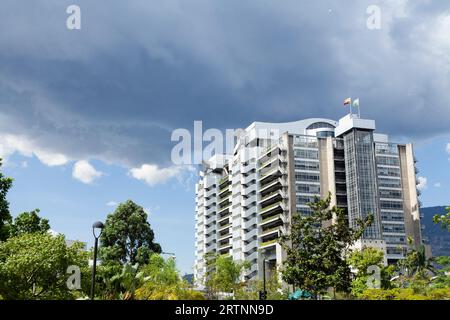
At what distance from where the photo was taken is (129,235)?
61.3 meters

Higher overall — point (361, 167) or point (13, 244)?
point (361, 167)

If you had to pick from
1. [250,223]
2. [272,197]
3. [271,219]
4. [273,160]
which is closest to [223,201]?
[250,223]

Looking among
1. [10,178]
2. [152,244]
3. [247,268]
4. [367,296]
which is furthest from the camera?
[247,268]

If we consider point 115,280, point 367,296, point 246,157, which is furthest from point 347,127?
point 115,280

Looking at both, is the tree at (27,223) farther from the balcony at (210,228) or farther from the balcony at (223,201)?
the balcony at (210,228)

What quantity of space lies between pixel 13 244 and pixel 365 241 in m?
68.3

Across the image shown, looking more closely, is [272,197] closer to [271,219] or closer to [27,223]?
[271,219]

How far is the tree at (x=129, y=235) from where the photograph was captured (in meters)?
60.2

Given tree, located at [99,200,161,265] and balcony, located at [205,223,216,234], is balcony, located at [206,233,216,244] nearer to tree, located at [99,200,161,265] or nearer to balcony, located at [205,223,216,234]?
balcony, located at [205,223,216,234]

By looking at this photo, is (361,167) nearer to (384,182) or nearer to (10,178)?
(384,182)

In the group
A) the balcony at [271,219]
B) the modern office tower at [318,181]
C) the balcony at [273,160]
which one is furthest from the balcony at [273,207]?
the balcony at [273,160]

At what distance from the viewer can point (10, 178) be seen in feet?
100.0

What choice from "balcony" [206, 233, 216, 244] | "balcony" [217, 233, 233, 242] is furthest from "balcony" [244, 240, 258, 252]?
"balcony" [206, 233, 216, 244]

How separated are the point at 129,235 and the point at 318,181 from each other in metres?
55.3
